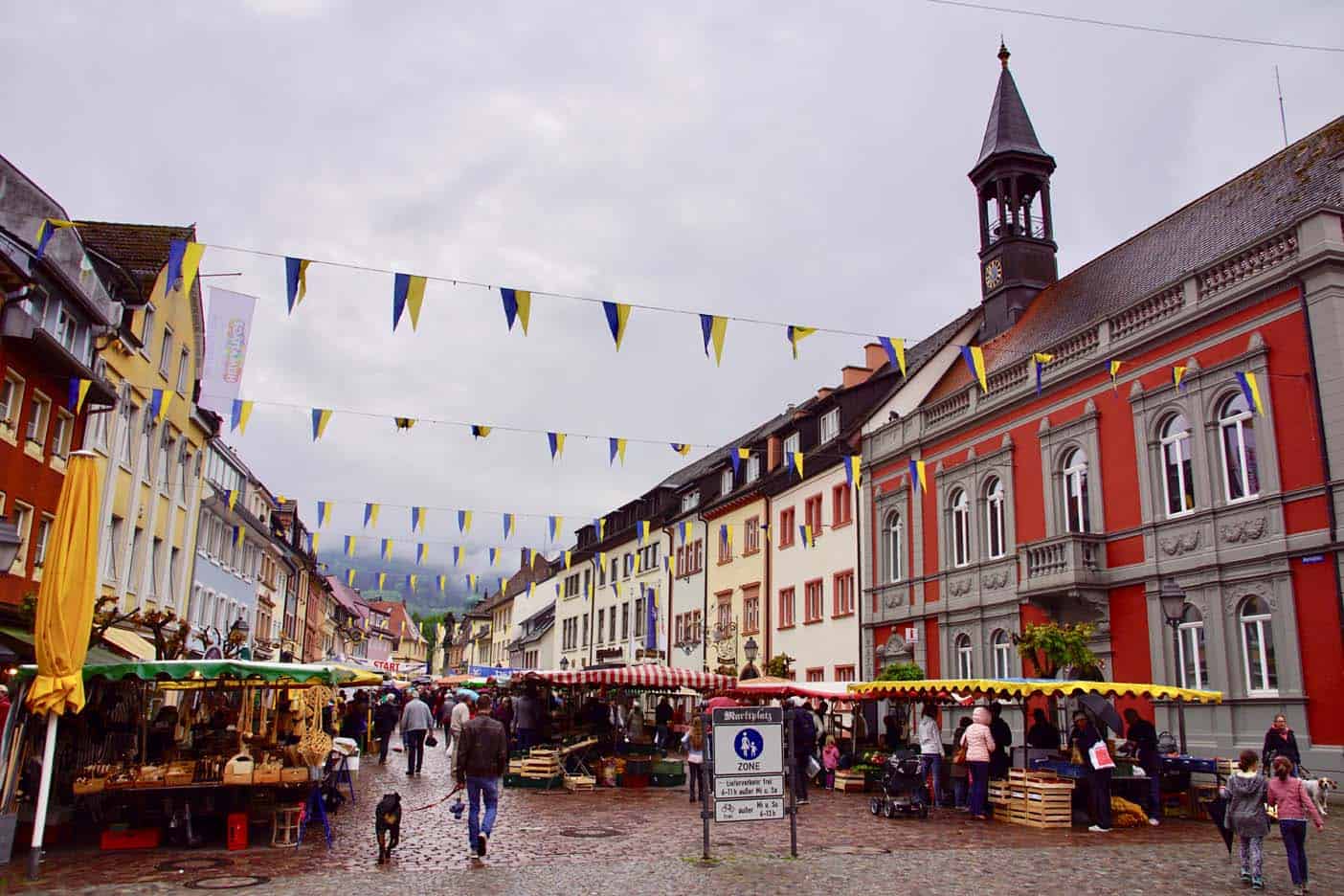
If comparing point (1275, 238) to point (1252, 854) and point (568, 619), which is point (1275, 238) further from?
point (568, 619)

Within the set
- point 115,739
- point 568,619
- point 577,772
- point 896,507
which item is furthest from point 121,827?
point 568,619

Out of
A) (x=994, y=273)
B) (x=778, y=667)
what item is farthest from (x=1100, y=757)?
(x=994, y=273)

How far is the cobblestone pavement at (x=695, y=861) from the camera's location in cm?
1029

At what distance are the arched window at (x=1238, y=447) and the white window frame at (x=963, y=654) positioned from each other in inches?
359

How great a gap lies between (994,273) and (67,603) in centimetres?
2904

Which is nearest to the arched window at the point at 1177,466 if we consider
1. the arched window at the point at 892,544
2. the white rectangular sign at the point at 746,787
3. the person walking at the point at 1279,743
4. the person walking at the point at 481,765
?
the person walking at the point at 1279,743

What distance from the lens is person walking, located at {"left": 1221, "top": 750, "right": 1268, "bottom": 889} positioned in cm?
1017

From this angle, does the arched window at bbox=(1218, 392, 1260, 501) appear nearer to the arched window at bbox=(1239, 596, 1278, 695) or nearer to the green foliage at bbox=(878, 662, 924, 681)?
the arched window at bbox=(1239, 596, 1278, 695)

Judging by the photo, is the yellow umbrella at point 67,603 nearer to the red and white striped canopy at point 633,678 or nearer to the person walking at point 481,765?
the person walking at point 481,765

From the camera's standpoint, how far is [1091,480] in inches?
933

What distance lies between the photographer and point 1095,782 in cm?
1531

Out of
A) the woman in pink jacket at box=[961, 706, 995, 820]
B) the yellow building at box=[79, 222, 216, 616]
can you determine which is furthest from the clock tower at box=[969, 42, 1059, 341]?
the yellow building at box=[79, 222, 216, 616]

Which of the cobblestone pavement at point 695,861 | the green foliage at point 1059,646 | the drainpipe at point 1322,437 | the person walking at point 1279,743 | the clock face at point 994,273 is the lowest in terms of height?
the cobblestone pavement at point 695,861

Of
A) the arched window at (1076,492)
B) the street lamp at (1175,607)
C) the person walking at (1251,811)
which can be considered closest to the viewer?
the person walking at (1251,811)
